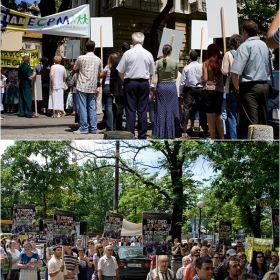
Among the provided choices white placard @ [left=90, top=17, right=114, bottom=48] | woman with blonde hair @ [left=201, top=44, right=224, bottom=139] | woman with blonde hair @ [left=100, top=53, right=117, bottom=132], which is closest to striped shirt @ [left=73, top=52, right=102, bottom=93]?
woman with blonde hair @ [left=100, top=53, right=117, bottom=132]

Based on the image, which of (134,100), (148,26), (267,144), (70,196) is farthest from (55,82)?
(148,26)

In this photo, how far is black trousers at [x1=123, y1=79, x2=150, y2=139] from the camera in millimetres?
9297

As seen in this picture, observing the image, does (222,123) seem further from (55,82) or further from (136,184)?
(55,82)

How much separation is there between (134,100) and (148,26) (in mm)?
28807

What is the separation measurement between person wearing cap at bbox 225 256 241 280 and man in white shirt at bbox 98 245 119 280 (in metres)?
1.34

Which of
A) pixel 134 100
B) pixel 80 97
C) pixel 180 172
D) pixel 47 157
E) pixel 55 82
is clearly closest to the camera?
pixel 47 157

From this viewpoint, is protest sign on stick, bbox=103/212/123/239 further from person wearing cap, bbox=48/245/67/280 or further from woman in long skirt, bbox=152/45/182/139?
woman in long skirt, bbox=152/45/182/139

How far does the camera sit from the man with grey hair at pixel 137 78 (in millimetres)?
9227

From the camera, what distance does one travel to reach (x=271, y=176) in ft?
21.7

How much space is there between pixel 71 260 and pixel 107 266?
45cm

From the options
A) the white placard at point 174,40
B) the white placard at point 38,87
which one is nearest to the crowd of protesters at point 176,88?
the white placard at point 174,40

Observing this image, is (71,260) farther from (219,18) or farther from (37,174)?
(219,18)

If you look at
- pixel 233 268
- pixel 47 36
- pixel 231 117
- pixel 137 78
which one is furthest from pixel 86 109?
pixel 47 36

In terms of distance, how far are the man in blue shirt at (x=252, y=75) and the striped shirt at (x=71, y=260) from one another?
2.82 metres
